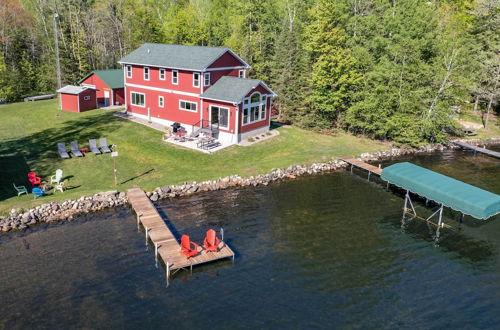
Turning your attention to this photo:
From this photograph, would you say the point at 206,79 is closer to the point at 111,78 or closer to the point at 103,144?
the point at 103,144

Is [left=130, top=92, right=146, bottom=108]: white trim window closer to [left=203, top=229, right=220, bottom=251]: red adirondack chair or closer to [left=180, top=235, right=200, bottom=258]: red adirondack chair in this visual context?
[left=203, top=229, right=220, bottom=251]: red adirondack chair

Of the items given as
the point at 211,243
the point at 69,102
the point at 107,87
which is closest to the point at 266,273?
the point at 211,243

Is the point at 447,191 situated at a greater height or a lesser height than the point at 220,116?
lesser

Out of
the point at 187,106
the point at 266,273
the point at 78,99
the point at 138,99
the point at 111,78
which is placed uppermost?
the point at 111,78

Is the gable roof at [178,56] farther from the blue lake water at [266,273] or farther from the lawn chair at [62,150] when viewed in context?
the blue lake water at [266,273]

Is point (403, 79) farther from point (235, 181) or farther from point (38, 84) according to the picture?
point (38, 84)

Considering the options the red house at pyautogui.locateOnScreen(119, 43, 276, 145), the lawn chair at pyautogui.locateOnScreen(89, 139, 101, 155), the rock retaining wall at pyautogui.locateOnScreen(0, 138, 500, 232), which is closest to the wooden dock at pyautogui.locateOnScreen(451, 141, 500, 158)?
the rock retaining wall at pyautogui.locateOnScreen(0, 138, 500, 232)

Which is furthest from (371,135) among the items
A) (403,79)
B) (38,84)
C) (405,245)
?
(38,84)

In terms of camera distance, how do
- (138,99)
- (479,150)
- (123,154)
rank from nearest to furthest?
(123,154), (479,150), (138,99)

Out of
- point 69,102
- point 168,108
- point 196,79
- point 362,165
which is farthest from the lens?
Answer: point 69,102
